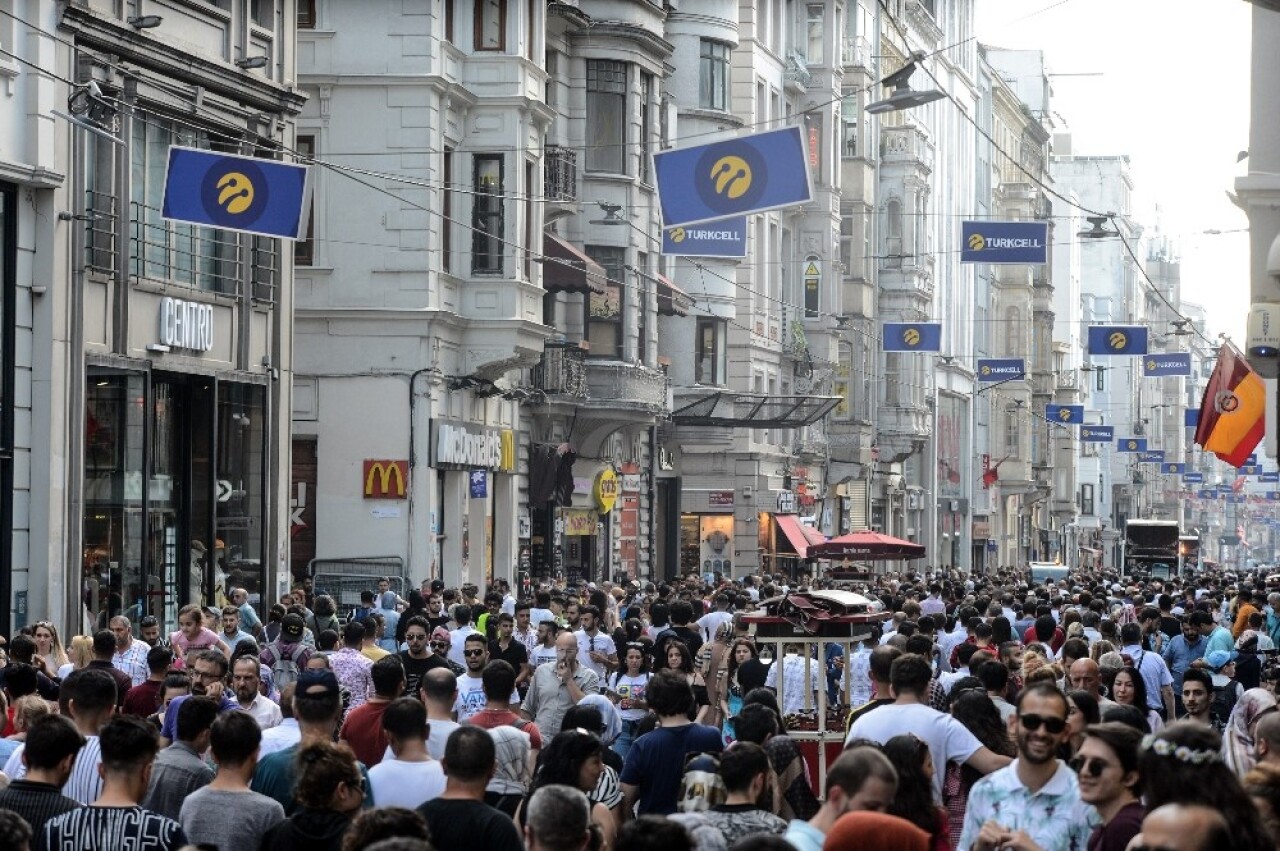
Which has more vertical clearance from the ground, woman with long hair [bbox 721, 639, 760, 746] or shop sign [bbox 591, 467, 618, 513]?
shop sign [bbox 591, 467, 618, 513]

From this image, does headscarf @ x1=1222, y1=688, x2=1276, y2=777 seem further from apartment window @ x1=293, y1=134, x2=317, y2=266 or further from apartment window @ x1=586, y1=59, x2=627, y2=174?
apartment window @ x1=586, y1=59, x2=627, y2=174

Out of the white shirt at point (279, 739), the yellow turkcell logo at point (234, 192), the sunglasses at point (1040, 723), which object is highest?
the yellow turkcell logo at point (234, 192)

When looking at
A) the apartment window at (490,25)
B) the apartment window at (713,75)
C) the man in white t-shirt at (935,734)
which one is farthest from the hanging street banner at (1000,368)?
the man in white t-shirt at (935,734)

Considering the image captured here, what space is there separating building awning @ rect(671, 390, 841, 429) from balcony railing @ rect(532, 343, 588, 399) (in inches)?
248

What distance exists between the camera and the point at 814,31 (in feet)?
206

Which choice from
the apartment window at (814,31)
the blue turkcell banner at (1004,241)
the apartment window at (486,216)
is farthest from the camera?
the apartment window at (814,31)

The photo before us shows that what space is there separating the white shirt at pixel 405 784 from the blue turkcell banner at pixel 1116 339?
43507 mm

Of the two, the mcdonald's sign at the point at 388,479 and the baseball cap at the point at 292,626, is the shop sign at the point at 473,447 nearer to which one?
the mcdonald's sign at the point at 388,479

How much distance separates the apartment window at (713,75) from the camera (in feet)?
169

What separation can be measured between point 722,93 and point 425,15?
17.3 m

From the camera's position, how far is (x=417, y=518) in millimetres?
36469

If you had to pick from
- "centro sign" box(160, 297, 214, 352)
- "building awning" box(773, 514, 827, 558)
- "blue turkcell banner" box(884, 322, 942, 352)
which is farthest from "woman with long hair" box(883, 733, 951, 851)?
"building awning" box(773, 514, 827, 558)

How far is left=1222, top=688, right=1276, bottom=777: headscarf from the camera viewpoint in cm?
1205

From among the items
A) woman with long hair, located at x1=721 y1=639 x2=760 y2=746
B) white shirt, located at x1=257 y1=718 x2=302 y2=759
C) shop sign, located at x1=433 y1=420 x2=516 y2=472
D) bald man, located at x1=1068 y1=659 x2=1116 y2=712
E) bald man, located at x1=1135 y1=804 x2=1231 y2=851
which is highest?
shop sign, located at x1=433 y1=420 x2=516 y2=472
